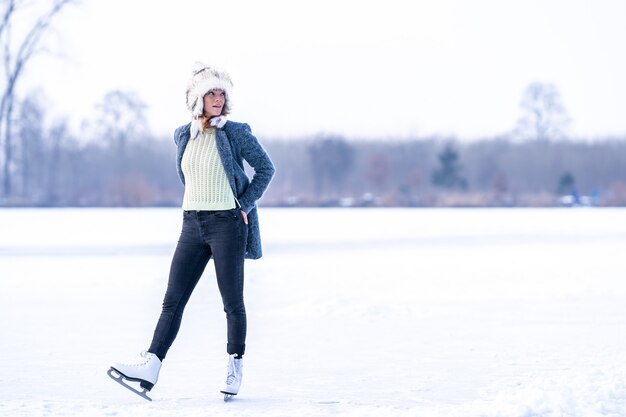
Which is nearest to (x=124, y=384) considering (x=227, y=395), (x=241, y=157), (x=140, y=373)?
(x=140, y=373)

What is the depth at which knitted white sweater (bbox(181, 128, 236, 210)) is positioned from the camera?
431 centimetres

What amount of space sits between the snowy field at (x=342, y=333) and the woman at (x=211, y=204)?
249mm

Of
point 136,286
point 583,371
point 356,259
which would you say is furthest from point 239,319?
point 356,259

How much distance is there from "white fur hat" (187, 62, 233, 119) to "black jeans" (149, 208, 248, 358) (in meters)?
0.48

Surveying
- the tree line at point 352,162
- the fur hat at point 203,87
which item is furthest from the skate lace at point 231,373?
the tree line at point 352,162

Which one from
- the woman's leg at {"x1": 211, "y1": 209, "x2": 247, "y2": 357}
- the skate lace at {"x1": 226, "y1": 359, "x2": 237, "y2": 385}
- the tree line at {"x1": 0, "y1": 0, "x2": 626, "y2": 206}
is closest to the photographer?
the woman's leg at {"x1": 211, "y1": 209, "x2": 247, "y2": 357}

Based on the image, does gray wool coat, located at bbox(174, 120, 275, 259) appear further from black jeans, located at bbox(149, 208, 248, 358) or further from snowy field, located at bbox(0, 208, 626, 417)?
snowy field, located at bbox(0, 208, 626, 417)

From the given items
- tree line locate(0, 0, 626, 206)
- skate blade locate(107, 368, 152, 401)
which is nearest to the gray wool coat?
skate blade locate(107, 368, 152, 401)

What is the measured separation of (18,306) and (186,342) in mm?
2383

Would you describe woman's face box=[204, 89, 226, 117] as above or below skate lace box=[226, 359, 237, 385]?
above

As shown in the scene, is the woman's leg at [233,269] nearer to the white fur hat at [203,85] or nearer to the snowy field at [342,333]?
the snowy field at [342,333]

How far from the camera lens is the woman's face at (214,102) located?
4355 millimetres

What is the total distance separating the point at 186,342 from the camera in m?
6.35

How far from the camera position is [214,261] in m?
4.36
